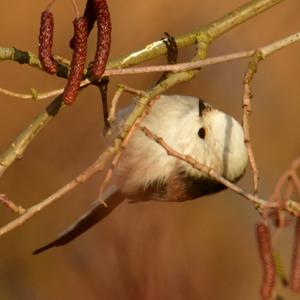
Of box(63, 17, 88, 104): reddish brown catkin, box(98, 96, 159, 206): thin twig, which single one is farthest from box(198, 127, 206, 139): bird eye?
box(63, 17, 88, 104): reddish brown catkin

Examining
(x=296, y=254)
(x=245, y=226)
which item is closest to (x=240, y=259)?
(x=245, y=226)

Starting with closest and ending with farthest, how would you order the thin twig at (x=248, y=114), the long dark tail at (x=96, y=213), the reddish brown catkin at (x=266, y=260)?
1. the reddish brown catkin at (x=266, y=260)
2. the thin twig at (x=248, y=114)
3. the long dark tail at (x=96, y=213)

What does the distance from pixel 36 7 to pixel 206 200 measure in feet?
2.91

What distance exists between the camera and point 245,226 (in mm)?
3432

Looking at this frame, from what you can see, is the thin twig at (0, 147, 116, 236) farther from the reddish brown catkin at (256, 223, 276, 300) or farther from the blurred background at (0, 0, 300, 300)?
the blurred background at (0, 0, 300, 300)

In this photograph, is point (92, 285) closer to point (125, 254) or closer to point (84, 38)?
point (125, 254)

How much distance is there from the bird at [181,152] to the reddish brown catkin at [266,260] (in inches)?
30.1

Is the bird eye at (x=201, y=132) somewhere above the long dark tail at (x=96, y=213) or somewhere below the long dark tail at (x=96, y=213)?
above

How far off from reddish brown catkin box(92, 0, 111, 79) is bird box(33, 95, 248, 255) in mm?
761

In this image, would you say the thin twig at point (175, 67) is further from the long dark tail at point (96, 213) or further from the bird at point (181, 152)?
the long dark tail at point (96, 213)

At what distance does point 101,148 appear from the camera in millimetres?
2848

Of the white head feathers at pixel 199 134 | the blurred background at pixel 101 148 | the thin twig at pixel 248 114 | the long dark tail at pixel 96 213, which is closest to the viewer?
the thin twig at pixel 248 114

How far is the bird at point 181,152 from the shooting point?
2293mm

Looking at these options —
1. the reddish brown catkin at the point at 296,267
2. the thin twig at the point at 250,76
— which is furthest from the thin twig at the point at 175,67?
the reddish brown catkin at the point at 296,267
